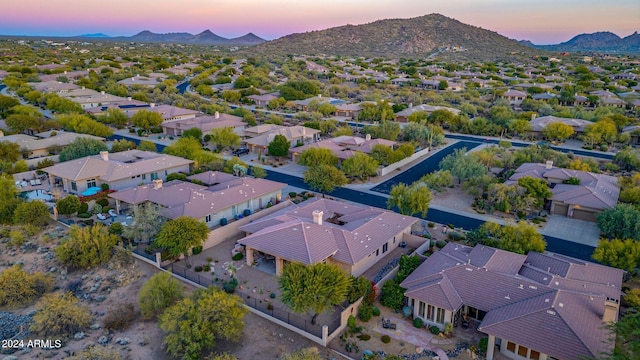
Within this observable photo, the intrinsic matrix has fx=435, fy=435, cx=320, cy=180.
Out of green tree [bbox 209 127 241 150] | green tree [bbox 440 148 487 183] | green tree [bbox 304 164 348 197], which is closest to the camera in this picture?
green tree [bbox 304 164 348 197]

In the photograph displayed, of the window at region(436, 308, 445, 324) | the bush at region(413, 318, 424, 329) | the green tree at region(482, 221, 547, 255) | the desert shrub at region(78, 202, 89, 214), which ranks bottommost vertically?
the bush at region(413, 318, 424, 329)

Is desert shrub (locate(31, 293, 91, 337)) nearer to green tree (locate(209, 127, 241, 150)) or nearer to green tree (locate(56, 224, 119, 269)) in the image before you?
green tree (locate(56, 224, 119, 269))

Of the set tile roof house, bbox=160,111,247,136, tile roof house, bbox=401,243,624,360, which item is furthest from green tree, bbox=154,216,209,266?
tile roof house, bbox=160,111,247,136

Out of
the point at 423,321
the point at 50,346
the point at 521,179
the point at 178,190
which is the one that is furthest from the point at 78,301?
the point at 521,179

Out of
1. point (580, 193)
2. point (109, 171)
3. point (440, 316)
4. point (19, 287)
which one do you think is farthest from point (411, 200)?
point (109, 171)

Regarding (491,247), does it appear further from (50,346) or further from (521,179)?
(50,346)

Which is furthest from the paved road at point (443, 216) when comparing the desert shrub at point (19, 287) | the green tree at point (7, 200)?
the desert shrub at point (19, 287)
